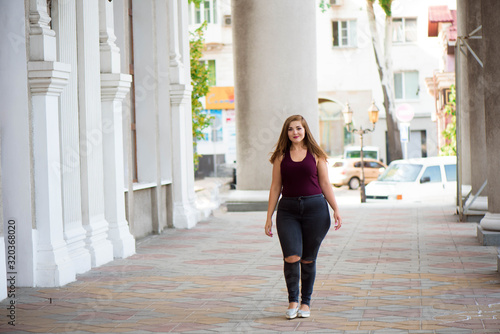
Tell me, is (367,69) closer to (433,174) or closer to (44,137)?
(433,174)

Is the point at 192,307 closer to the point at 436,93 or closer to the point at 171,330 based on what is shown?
the point at 171,330

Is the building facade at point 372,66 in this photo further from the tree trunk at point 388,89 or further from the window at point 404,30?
the tree trunk at point 388,89

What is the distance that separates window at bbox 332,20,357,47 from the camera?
47562mm

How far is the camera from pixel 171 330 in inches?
255

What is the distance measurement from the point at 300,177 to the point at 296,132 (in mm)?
368

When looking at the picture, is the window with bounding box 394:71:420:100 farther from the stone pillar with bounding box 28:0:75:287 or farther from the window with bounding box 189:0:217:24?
the stone pillar with bounding box 28:0:75:287

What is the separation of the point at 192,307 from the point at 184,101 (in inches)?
334

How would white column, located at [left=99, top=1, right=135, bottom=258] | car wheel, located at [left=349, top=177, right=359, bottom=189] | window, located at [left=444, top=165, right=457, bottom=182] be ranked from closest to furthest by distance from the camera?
white column, located at [left=99, top=1, right=135, bottom=258] → window, located at [left=444, top=165, right=457, bottom=182] → car wheel, located at [left=349, top=177, right=359, bottom=189]

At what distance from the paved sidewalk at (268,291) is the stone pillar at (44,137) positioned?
12.4 inches

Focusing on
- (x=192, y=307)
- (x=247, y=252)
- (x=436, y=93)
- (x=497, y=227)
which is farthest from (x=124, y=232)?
(x=436, y=93)

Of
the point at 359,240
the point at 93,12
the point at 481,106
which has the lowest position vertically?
A: the point at 359,240

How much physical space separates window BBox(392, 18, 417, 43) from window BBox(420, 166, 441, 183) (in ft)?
88.3

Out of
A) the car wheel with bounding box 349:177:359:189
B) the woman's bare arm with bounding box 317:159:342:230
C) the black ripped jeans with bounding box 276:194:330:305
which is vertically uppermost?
the woman's bare arm with bounding box 317:159:342:230

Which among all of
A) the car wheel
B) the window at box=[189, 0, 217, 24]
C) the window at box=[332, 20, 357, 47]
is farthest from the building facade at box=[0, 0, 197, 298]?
the window at box=[189, 0, 217, 24]
